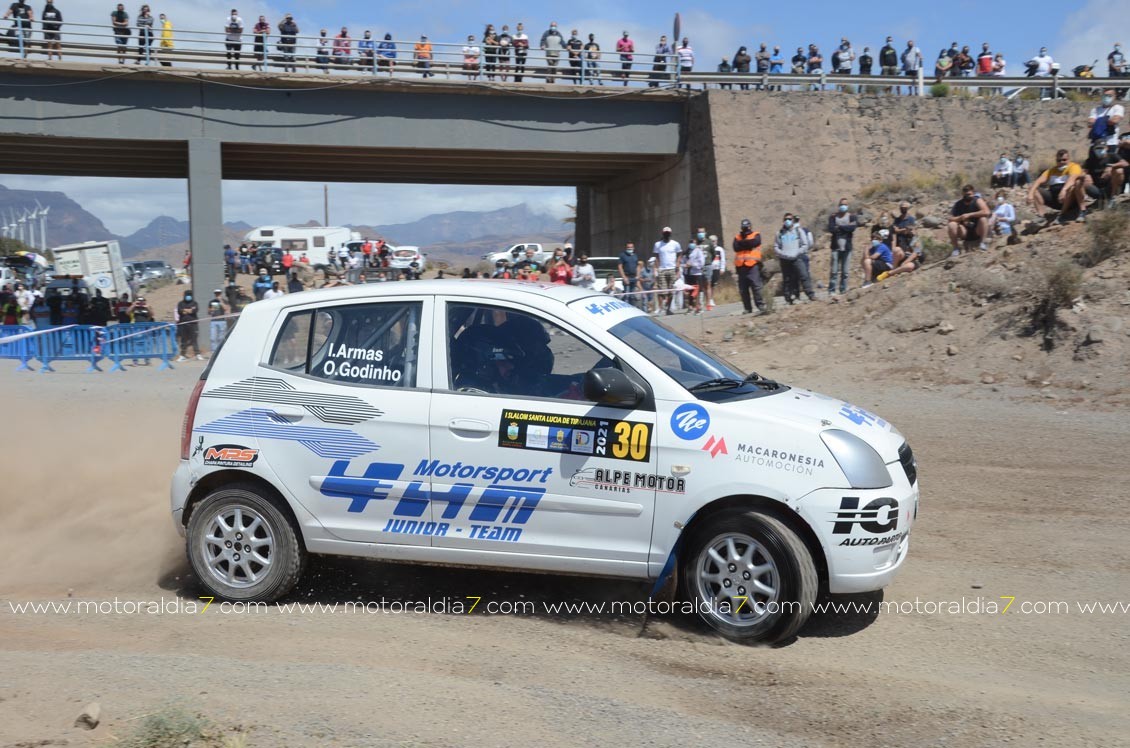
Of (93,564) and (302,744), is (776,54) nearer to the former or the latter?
(93,564)

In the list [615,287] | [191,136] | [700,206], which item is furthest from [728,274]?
[191,136]

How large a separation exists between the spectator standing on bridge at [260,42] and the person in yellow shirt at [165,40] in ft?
7.33

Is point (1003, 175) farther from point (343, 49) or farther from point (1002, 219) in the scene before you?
point (343, 49)

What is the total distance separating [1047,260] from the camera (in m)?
14.9

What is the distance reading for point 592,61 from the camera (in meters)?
30.7

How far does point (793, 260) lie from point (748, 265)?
2.76 feet

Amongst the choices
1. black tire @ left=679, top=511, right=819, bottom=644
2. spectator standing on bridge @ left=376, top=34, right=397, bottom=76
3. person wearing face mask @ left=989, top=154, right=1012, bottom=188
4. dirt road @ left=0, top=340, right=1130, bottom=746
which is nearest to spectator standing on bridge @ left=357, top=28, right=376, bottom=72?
spectator standing on bridge @ left=376, top=34, right=397, bottom=76

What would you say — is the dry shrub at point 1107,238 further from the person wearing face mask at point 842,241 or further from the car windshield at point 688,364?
the car windshield at point 688,364

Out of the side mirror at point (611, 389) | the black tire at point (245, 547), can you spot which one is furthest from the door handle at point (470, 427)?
the black tire at point (245, 547)

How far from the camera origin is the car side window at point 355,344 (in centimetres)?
604

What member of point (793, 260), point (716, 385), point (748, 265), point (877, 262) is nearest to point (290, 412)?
point (716, 385)

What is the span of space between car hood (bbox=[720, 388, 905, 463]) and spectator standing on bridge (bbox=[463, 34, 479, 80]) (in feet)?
84.9

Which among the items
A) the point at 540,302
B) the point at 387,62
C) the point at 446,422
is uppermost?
the point at 387,62

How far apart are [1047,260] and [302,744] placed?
13900mm
